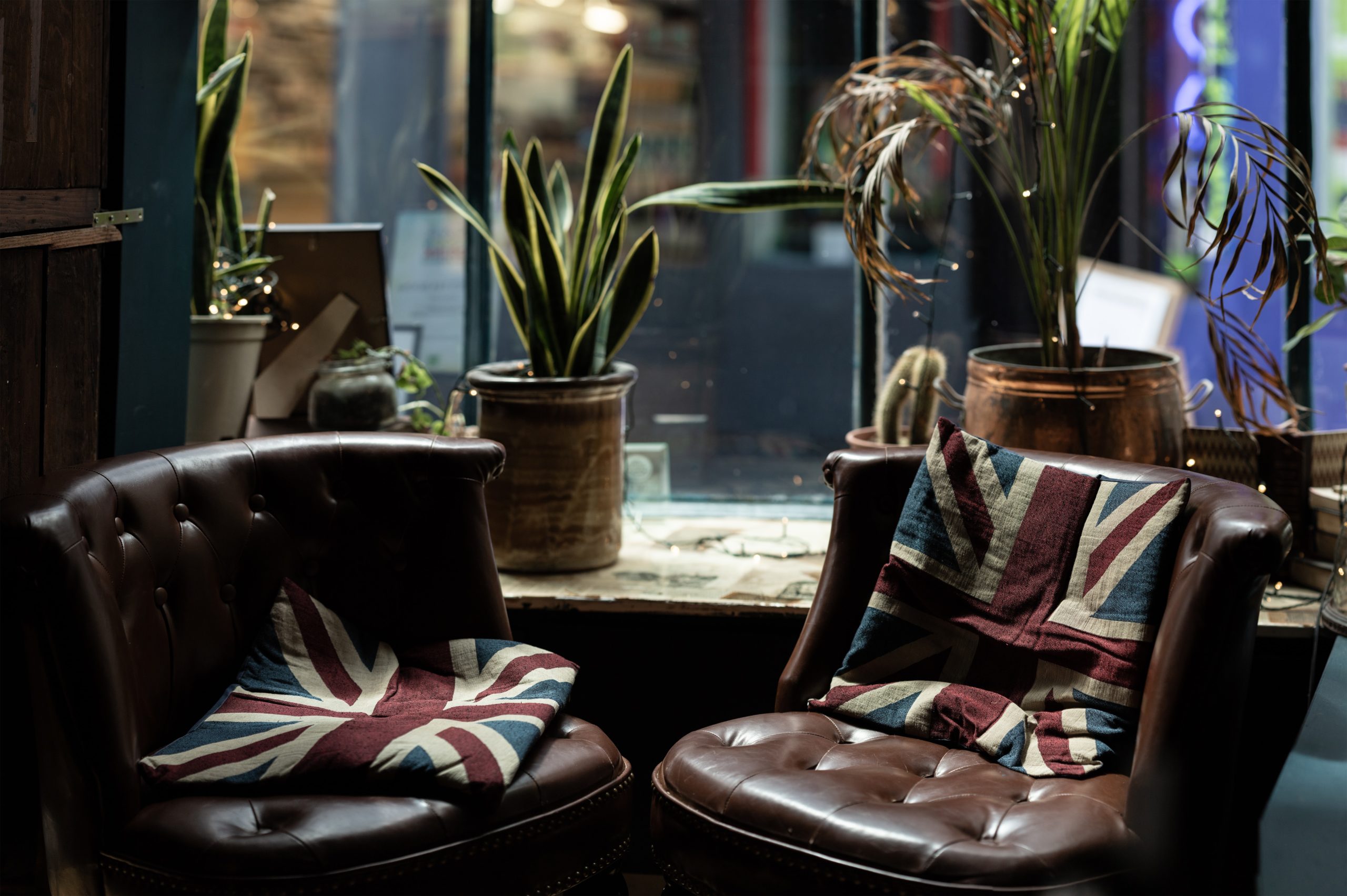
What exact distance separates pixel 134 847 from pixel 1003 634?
4.44ft

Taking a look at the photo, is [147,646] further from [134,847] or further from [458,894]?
[458,894]

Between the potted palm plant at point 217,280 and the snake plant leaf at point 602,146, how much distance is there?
766 mm

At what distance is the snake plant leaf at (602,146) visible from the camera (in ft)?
9.17

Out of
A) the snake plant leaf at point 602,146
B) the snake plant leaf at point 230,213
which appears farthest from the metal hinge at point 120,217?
the snake plant leaf at point 602,146

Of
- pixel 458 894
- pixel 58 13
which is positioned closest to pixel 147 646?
pixel 458 894

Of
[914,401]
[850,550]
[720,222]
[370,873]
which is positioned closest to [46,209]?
[370,873]

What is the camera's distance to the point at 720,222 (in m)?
3.33

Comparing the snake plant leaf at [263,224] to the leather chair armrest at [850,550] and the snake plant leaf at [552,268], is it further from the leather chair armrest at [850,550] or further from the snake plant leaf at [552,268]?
the leather chair armrest at [850,550]

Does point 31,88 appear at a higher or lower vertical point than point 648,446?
higher

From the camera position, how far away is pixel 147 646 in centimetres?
186

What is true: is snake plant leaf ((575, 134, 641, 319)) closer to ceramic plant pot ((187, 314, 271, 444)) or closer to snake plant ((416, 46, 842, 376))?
snake plant ((416, 46, 842, 376))

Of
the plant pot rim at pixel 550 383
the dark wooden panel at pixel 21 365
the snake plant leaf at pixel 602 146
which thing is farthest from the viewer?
the snake plant leaf at pixel 602 146

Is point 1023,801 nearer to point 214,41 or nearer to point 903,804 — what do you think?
point 903,804

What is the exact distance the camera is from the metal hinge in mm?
2332
